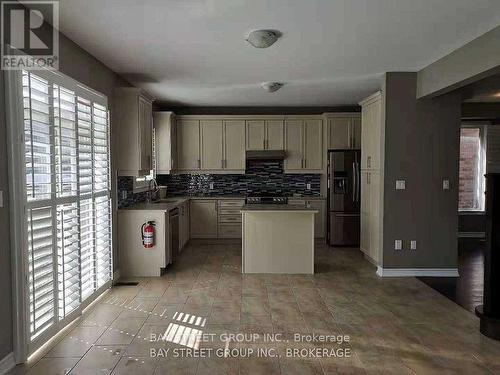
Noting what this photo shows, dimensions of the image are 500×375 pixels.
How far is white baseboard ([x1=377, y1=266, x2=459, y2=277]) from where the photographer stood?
15.9ft

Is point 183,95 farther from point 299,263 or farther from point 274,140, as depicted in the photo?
point 299,263

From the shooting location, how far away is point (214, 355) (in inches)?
110

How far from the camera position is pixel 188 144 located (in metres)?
7.05

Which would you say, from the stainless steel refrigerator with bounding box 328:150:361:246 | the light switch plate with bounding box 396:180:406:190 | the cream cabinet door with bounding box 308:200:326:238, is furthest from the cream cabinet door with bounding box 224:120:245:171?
the light switch plate with bounding box 396:180:406:190

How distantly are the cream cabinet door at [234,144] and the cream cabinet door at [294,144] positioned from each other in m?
0.83

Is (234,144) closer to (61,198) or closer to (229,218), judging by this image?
(229,218)

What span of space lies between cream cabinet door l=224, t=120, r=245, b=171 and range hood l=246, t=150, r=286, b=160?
0.18 m

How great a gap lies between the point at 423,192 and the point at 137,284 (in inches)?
148

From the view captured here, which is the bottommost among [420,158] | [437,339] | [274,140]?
[437,339]

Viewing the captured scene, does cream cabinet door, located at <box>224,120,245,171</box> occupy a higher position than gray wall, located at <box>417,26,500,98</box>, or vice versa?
gray wall, located at <box>417,26,500,98</box>

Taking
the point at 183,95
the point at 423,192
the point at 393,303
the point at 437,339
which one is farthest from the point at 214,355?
the point at 183,95

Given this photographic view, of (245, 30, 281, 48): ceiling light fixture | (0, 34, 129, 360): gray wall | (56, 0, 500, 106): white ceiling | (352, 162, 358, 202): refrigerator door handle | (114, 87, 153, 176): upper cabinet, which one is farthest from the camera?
(352, 162, 358, 202): refrigerator door handle

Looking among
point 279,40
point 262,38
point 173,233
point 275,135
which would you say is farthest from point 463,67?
point 173,233

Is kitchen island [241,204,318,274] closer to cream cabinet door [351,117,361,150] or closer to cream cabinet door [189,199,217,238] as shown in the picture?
cream cabinet door [189,199,217,238]
